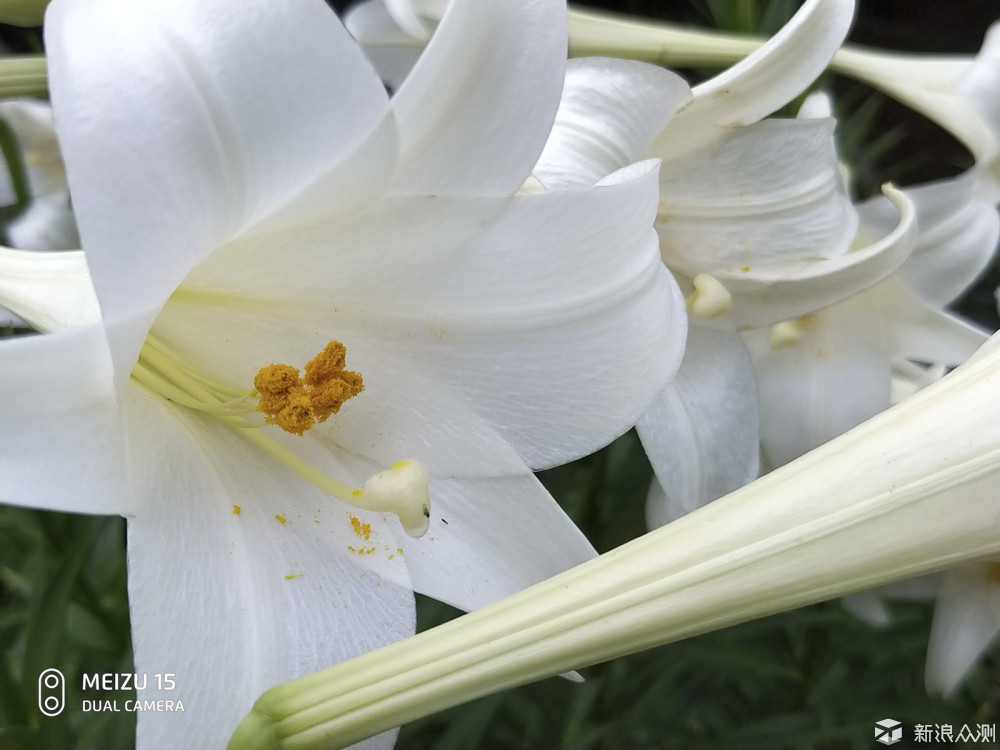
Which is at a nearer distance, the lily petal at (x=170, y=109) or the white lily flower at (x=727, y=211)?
the lily petal at (x=170, y=109)

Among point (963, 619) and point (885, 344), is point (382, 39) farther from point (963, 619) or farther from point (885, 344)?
point (963, 619)

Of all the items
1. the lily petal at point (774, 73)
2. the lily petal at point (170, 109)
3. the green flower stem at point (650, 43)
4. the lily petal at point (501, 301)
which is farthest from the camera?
the green flower stem at point (650, 43)

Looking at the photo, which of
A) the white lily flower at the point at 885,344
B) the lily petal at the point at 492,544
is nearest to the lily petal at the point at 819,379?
the white lily flower at the point at 885,344

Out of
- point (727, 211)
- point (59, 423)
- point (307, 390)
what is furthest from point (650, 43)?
point (59, 423)

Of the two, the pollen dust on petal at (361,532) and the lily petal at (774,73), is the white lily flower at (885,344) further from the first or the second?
the pollen dust on petal at (361,532)

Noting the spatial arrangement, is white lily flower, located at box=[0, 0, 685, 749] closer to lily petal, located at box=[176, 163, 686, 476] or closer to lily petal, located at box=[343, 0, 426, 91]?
lily petal, located at box=[176, 163, 686, 476]

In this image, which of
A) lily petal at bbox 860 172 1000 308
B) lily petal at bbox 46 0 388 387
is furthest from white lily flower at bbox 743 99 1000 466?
lily petal at bbox 46 0 388 387
